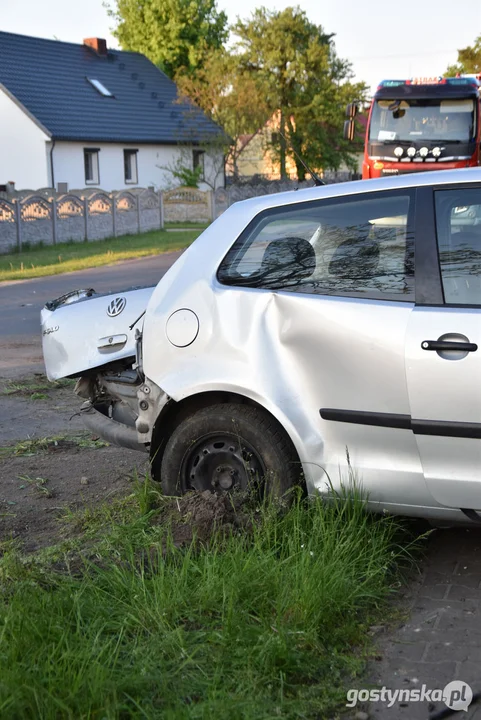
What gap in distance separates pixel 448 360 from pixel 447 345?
0.06 meters

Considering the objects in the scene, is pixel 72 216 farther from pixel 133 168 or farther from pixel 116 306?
pixel 116 306

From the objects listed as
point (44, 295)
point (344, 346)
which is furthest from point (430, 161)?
point (344, 346)

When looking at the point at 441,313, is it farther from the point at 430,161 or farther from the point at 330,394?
the point at 430,161

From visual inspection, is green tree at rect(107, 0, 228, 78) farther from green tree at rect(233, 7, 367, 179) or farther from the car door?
the car door

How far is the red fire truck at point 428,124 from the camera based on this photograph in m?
21.6

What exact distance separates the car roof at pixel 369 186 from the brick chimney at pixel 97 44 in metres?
48.3

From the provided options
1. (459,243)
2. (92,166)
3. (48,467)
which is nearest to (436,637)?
(459,243)

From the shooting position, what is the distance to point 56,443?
7105mm

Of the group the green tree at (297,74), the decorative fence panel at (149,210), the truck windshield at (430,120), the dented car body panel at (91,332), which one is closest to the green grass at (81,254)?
the decorative fence panel at (149,210)

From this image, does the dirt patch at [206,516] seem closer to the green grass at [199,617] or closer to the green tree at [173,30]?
the green grass at [199,617]

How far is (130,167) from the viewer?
157ft

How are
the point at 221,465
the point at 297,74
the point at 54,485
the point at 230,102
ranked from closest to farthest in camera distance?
1. the point at 221,465
2. the point at 54,485
3. the point at 230,102
4. the point at 297,74

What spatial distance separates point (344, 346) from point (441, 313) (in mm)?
452

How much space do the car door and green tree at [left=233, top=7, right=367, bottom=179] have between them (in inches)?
2012
